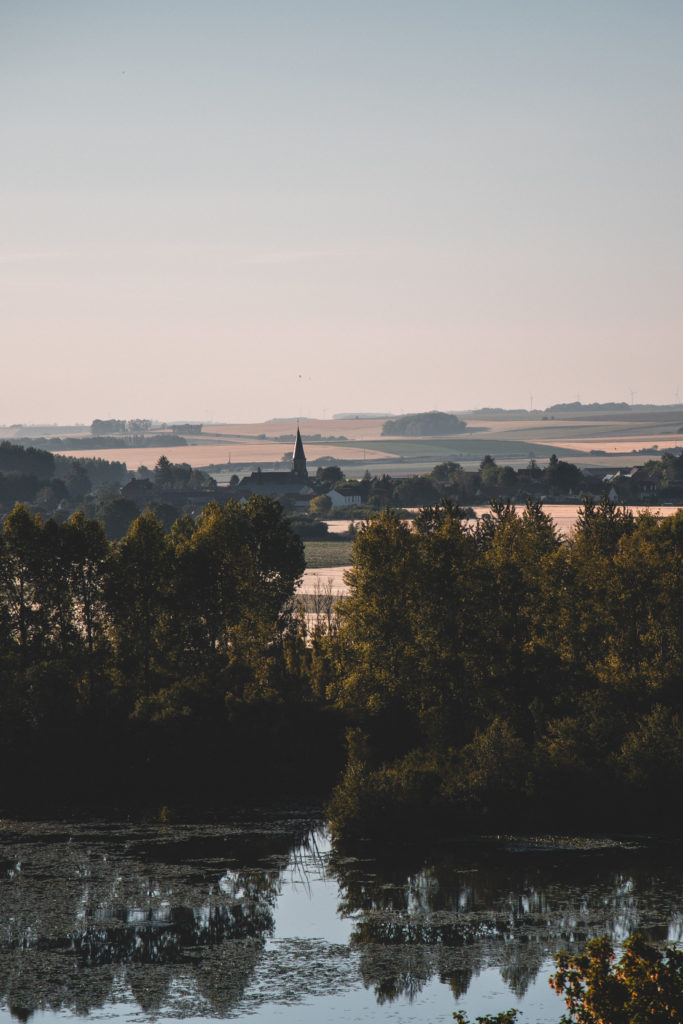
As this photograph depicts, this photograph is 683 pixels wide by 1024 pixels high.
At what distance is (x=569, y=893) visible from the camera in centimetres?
4188

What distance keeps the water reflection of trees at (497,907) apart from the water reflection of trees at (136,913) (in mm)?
3583

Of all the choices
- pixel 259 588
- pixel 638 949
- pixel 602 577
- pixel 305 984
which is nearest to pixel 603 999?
pixel 638 949

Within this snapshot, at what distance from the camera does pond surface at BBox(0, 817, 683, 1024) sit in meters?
33.6

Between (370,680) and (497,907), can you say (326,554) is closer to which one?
(370,680)

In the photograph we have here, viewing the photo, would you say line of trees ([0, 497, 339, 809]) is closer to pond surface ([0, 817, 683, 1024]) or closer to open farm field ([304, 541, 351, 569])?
pond surface ([0, 817, 683, 1024])

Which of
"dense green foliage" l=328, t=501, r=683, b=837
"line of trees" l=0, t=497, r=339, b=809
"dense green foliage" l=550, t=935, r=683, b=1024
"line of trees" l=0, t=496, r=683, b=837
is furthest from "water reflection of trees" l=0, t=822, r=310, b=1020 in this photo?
"dense green foliage" l=550, t=935, r=683, b=1024

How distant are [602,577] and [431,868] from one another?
18065 millimetres

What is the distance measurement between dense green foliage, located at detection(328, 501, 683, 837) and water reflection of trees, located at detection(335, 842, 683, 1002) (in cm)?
341

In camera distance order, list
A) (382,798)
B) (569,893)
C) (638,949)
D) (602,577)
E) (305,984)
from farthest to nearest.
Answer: (602,577) < (382,798) < (569,893) < (305,984) < (638,949)

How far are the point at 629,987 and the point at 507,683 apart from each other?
37779mm

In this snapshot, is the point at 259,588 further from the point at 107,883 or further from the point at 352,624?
the point at 107,883

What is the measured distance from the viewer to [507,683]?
58.2 meters

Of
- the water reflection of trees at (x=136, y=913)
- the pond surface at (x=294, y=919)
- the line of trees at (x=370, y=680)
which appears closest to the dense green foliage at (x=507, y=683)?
the line of trees at (x=370, y=680)

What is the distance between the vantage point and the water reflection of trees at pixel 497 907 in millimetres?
35875
